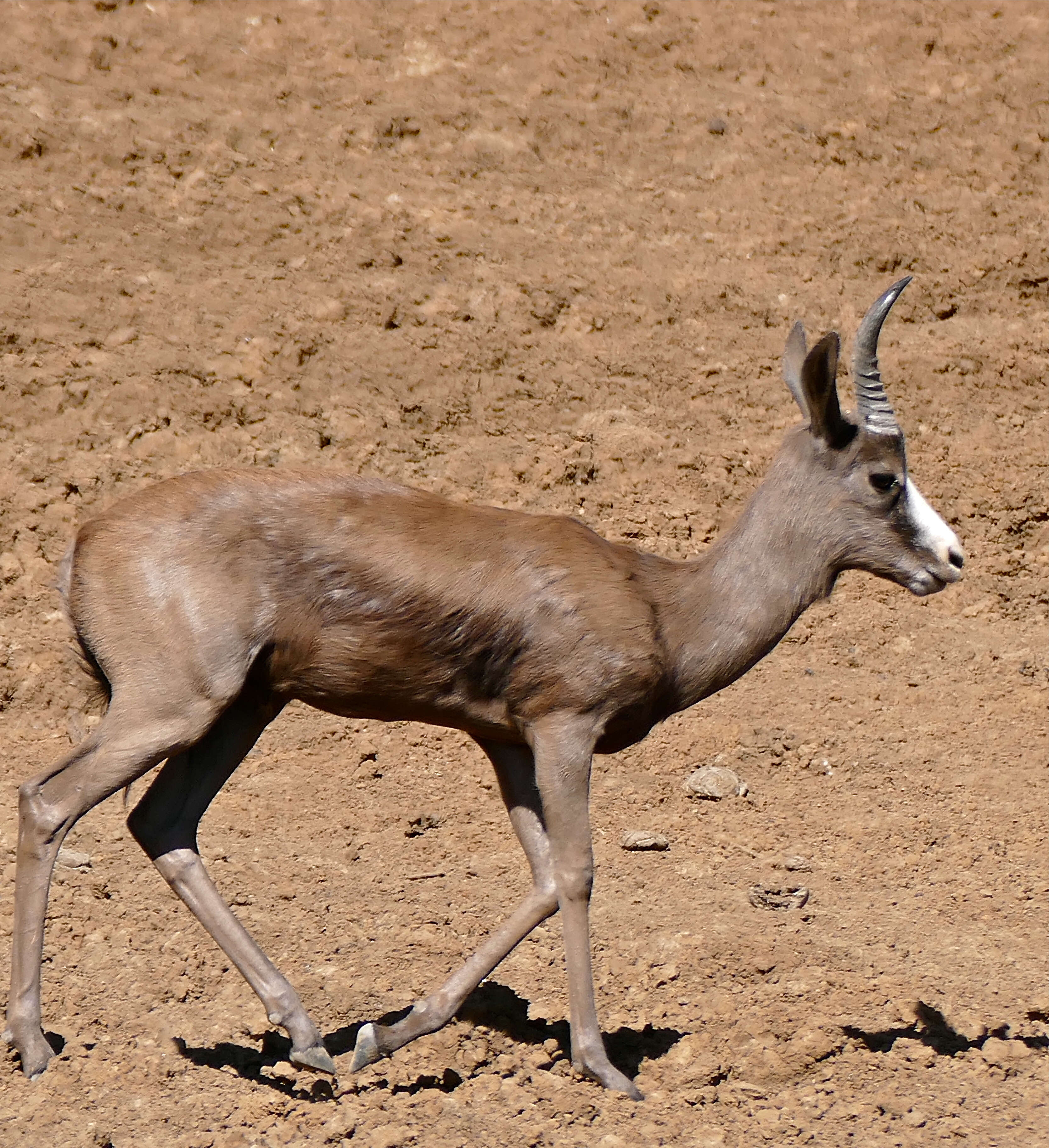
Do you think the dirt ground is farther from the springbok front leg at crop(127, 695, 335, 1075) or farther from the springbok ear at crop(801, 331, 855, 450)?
the springbok ear at crop(801, 331, 855, 450)

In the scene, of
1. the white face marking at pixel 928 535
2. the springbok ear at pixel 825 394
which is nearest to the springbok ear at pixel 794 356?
the springbok ear at pixel 825 394

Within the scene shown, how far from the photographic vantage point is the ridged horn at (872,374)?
5.84m

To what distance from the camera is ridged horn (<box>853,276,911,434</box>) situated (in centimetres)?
584

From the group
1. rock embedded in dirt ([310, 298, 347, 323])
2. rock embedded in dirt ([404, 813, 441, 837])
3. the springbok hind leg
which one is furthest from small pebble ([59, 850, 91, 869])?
rock embedded in dirt ([310, 298, 347, 323])

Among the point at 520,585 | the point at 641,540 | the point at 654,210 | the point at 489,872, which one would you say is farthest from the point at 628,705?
the point at 654,210

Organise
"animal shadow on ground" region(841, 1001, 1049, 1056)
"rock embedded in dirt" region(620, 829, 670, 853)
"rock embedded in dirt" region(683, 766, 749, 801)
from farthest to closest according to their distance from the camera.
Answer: "rock embedded in dirt" region(683, 766, 749, 801), "rock embedded in dirt" region(620, 829, 670, 853), "animal shadow on ground" region(841, 1001, 1049, 1056)

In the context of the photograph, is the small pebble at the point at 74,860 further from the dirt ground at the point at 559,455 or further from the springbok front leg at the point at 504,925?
the springbok front leg at the point at 504,925

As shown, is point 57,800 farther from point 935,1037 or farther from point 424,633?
point 935,1037

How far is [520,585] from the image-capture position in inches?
226

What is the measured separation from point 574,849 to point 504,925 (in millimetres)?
472

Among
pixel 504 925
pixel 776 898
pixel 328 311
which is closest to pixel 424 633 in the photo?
pixel 504 925

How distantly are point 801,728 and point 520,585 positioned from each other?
4815 mm

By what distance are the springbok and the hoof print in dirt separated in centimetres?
209

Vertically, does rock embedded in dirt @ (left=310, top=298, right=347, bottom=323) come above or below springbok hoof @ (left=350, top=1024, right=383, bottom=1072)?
above
